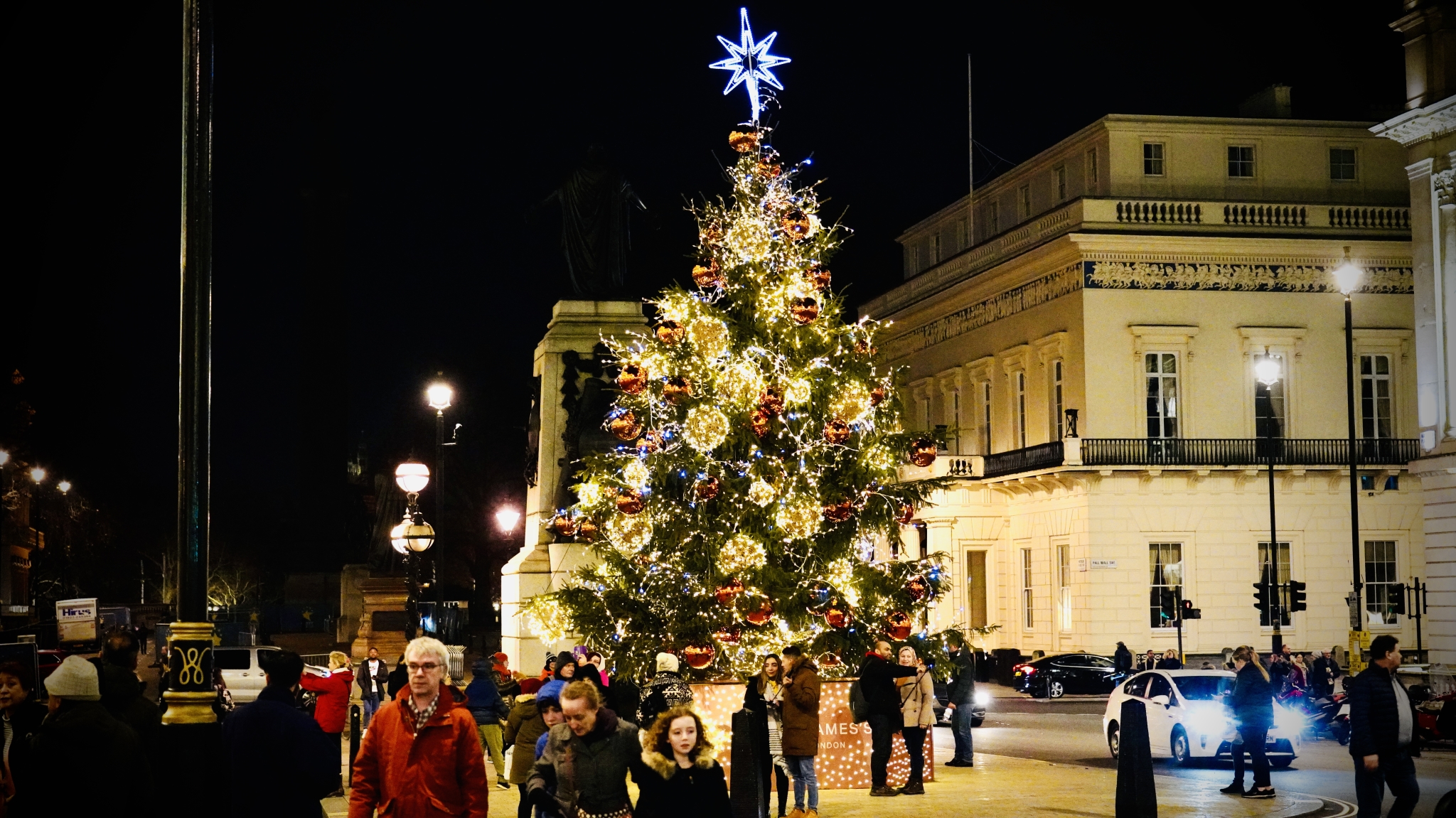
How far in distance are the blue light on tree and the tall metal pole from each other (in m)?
10.7

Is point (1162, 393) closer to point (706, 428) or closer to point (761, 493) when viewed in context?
point (761, 493)

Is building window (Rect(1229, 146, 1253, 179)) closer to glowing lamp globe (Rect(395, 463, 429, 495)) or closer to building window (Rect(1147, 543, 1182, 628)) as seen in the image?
building window (Rect(1147, 543, 1182, 628))

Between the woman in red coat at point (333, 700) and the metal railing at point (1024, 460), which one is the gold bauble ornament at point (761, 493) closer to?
the woman in red coat at point (333, 700)

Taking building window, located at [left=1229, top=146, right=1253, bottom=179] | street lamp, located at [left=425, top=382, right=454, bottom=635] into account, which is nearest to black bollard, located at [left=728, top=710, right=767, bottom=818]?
street lamp, located at [left=425, top=382, right=454, bottom=635]

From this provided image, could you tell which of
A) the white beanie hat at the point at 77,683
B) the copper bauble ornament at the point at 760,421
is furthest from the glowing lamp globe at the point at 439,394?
the white beanie hat at the point at 77,683

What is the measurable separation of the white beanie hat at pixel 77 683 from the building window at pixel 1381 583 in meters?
50.9

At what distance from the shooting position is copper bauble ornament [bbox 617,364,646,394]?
21.7 meters

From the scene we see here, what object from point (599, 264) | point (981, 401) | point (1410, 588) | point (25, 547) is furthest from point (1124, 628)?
point (25, 547)

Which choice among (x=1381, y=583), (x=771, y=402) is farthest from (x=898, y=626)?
(x=1381, y=583)

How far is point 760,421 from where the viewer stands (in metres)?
21.3

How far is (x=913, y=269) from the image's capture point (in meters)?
76.7

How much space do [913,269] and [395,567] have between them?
27.9 metres

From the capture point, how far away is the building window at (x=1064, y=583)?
2238 inches

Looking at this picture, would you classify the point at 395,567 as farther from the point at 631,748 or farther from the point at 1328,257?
the point at 631,748
